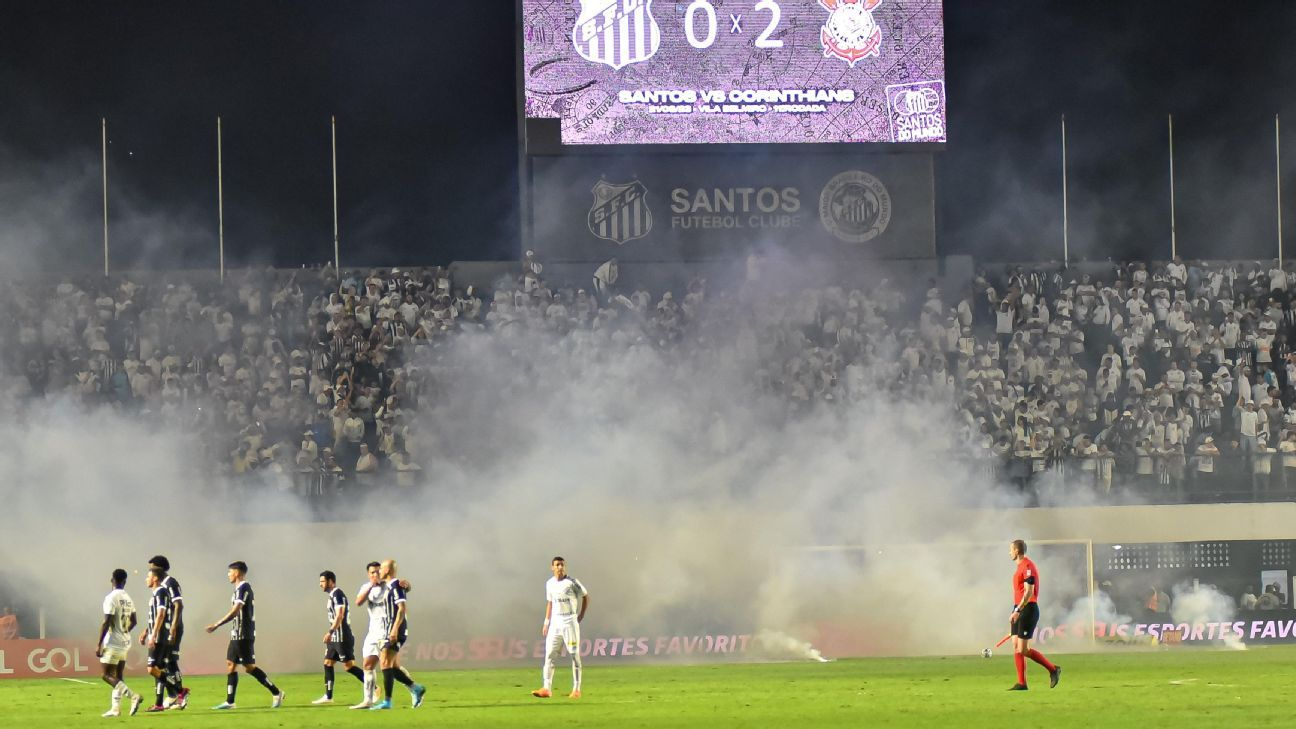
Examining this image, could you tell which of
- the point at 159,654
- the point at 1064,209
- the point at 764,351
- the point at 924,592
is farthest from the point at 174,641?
the point at 1064,209

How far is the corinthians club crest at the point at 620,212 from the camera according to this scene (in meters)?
30.2

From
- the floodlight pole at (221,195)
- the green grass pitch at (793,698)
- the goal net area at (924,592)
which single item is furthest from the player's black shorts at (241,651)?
the floodlight pole at (221,195)

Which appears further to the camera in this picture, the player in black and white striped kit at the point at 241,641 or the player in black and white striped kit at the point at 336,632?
the player in black and white striped kit at the point at 336,632

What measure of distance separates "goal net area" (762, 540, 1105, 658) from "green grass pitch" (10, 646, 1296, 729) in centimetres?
257

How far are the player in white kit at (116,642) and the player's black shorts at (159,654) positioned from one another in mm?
258

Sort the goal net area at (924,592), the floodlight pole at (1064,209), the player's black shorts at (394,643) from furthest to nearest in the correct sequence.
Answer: the floodlight pole at (1064,209), the goal net area at (924,592), the player's black shorts at (394,643)

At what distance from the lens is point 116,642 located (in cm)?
1612

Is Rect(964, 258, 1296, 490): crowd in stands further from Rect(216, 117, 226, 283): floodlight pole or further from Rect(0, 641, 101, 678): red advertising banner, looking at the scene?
Rect(0, 641, 101, 678): red advertising banner

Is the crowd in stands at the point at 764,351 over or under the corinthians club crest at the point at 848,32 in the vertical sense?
under

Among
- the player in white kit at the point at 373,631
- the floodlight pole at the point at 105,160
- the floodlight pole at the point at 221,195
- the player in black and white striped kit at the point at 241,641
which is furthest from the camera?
the floodlight pole at the point at 221,195

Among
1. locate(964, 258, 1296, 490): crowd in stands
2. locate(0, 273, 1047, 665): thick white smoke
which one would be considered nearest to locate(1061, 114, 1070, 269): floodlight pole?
locate(964, 258, 1296, 490): crowd in stands

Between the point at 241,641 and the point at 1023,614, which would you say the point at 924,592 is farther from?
the point at 241,641

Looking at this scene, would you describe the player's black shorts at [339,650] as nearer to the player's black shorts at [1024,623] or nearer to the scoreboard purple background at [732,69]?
the player's black shorts at [1024,623]

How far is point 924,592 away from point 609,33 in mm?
11008
